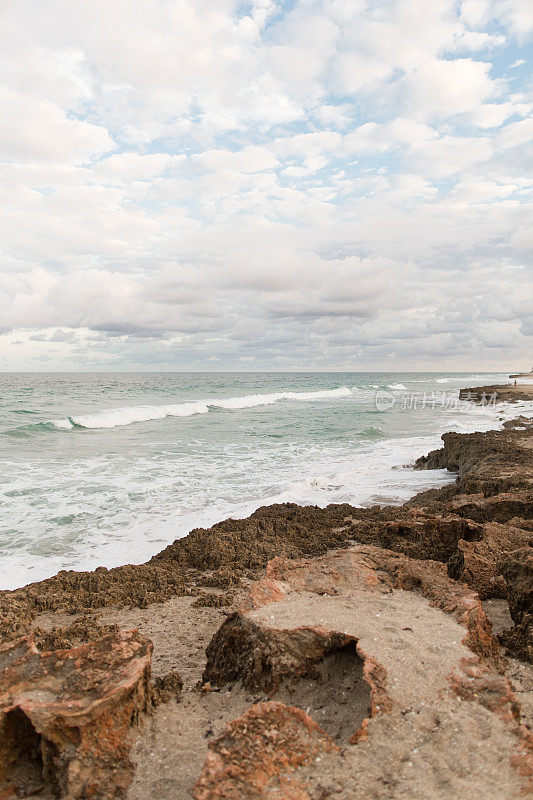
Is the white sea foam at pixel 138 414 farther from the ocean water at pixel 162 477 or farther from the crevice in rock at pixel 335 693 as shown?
the crevice in rock at pixel 335 693

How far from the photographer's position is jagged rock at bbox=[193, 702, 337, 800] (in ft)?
6.33

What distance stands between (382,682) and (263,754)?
0.77 meters

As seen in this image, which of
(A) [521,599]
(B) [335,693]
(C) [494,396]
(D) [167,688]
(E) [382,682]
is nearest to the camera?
(E) [382,682]

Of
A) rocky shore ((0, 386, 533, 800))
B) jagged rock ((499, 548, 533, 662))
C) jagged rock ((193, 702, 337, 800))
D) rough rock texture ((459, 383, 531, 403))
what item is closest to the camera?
jagged rock ((193, 702, 337, 800))

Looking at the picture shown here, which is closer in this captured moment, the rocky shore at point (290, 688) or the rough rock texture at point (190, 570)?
the rocky shore at point (290, 688)

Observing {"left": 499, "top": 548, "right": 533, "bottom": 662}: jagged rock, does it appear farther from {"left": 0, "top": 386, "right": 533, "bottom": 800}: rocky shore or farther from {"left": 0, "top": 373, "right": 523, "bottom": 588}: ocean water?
{"left": 0, "top": 373, "right": 523, "bottom": 588}: ocean water

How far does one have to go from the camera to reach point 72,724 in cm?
222

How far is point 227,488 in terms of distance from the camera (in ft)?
34.2

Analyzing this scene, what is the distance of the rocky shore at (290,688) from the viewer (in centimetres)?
204

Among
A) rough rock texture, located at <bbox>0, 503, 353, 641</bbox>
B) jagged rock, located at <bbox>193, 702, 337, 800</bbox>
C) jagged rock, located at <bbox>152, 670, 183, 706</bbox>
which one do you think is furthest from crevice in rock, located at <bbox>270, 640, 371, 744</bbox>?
rough rock texture, located at <bbox>0, 503, 353, 641</bbox>

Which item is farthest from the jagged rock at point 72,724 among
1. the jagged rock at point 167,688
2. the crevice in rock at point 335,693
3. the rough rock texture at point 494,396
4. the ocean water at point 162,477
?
the rough rock texture at point 494,396

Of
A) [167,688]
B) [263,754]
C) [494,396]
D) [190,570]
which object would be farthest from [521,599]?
[494,396]

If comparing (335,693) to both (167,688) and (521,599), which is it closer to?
(167,688)

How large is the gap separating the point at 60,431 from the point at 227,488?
1431 centimetres
